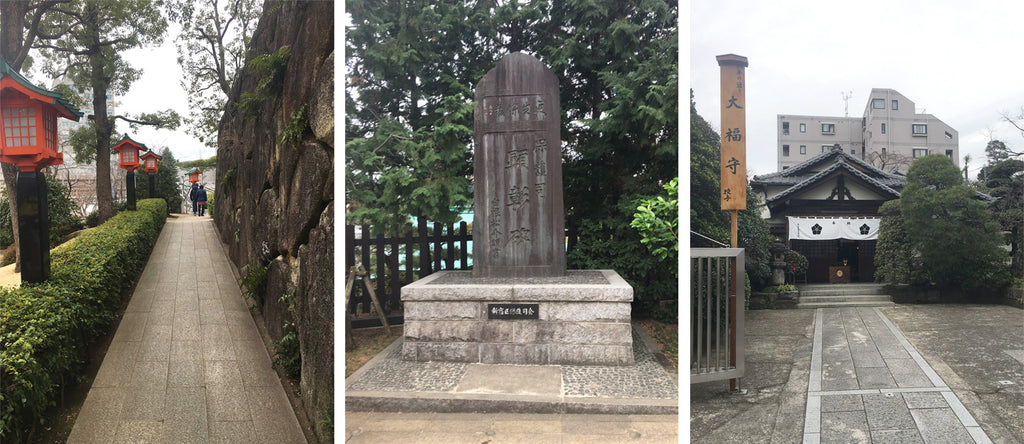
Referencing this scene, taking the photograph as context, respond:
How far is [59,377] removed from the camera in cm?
228

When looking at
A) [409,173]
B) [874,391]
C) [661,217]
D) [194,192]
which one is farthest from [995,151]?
[194,192]

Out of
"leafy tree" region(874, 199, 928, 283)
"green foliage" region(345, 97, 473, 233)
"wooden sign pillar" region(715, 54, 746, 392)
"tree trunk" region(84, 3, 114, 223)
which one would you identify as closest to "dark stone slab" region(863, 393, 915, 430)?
"leafy tree" region(874, 199, 928, 283)

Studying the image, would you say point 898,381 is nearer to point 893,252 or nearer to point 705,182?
point 893,252

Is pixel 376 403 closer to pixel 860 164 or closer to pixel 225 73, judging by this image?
pixel 225 73

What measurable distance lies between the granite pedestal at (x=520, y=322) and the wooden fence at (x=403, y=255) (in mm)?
359

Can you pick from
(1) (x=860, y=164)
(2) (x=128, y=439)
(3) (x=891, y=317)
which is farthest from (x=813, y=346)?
(2) (x=128, y=439)

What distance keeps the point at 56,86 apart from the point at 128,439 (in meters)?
1.75

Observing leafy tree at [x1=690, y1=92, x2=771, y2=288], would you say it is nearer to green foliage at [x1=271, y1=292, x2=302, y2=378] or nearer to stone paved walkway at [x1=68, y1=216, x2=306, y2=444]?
green foliage at [x1=271, y1=292, x2=302, y2=378]

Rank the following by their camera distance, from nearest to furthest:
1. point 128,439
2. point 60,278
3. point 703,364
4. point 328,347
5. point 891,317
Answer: point 128,439, point 328,347, point 891,317, point 60,278, point 703,364

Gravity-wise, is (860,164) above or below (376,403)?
above

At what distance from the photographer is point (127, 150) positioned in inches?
97.1

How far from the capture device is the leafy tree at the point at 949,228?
2.32 m

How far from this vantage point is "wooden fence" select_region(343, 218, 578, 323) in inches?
136

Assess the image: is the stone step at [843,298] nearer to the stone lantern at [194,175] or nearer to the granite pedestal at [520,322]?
the granite pedestal at [520,322]
